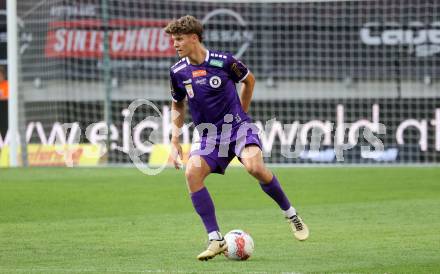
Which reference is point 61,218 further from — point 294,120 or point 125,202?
point 294,120

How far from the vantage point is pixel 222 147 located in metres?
9.78

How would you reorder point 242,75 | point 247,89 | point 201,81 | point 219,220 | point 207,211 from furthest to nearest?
point 219,220, point 247,89, point 242,75, point 201,81, point 207,211

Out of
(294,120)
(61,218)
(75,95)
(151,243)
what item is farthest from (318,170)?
(151,243)

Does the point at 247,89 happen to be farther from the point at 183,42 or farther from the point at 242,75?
the point at 183,42

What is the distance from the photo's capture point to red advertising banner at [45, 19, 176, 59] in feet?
79.5

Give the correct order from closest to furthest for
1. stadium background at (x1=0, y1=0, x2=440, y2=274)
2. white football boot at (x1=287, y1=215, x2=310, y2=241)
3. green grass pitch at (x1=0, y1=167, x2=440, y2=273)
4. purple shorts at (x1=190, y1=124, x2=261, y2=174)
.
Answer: green grass pitch at (x1=0, y1=167, x2=440, y2=273), purple shorts at (x1=190, y1=124, x2=261, y2=174), white football boot at (x1=287, y1=215, x2=310, y2=241), stadium background at (x1=0, y1=0, x2=440, y2=274)

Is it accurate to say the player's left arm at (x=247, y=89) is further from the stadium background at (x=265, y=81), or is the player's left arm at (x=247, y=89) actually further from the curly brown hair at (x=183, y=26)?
the stadium background at (x=265, y=81)

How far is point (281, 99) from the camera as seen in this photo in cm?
2591

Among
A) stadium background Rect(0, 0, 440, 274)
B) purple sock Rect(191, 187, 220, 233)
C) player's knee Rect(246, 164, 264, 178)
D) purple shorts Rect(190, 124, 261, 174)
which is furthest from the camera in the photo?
stadium background Rect(0, 0, 440, 274)

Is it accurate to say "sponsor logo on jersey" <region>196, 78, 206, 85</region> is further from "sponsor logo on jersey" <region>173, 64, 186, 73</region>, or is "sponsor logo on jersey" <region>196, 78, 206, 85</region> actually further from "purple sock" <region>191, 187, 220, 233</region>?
"purple sock" <region>191, 187, 220, 233</region>

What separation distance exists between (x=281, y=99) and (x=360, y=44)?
2.26 m

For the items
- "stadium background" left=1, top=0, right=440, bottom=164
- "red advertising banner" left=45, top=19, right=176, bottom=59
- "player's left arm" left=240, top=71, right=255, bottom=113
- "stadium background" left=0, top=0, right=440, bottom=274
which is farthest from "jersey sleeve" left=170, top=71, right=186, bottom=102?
"red advertising banner" left=45, top=19, right=176, bottom=59

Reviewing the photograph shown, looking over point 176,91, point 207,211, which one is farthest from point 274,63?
point 207,211

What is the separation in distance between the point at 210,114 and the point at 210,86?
253 mm
